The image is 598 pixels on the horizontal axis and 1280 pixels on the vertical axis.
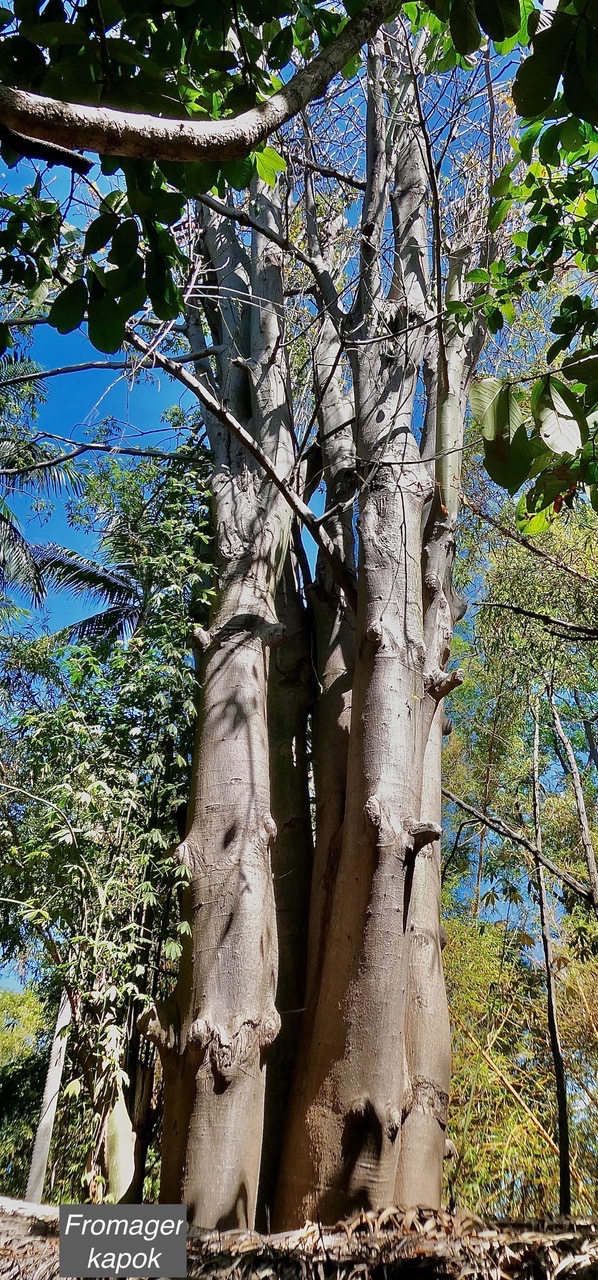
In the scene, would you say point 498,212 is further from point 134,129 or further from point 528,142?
point 134,129

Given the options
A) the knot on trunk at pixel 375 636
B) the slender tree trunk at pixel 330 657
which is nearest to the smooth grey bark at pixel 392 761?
the knot on trunk at pixel 375 636

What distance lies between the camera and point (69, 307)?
136 centimetres

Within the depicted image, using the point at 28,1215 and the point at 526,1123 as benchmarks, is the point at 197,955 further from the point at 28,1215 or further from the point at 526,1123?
the point at 526,1123

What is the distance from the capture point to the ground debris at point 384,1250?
4.11ft

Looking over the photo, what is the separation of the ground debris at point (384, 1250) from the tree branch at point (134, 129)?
5.06ft

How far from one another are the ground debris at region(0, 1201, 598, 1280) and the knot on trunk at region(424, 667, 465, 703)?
161cm

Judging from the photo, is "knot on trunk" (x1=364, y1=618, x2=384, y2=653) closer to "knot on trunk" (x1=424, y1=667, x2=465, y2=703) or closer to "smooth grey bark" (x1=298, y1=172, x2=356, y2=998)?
"knot on trunk" (x1=424, y1=667, x2=465, y2=703)

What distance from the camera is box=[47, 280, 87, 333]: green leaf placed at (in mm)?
1354

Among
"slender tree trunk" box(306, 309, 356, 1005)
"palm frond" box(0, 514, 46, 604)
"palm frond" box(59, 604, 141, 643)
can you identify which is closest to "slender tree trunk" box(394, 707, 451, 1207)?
"slender tree trunk" box(306, 309, 356, 1005)

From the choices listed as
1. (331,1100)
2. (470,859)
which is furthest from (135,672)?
(470,859)

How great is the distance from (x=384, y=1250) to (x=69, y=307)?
5.56 feet

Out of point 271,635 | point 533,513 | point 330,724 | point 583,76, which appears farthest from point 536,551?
point 330,724

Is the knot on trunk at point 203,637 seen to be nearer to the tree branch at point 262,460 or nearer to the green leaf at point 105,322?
the tree branch at point 262,460

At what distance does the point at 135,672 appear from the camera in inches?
133
